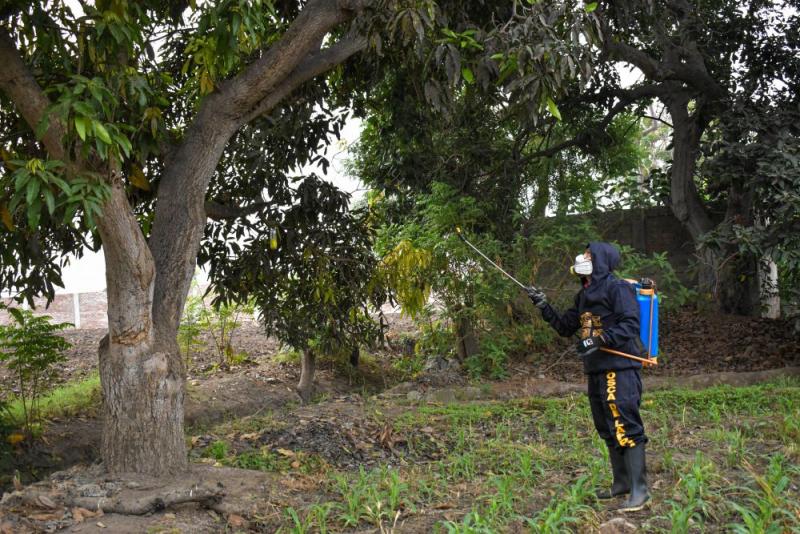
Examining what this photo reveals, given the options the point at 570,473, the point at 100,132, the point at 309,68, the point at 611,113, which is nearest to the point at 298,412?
the point at 570,473

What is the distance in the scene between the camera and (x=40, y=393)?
9.33 meters

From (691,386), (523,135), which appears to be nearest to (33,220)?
(691,386)

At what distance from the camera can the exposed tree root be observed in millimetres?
5773

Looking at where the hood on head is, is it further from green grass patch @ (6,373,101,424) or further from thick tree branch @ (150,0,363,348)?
green grass patch @ (6,373,101,424)

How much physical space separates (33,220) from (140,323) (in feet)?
5.11

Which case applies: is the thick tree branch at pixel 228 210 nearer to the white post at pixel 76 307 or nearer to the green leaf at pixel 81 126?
the green leaf at pixel 81 126

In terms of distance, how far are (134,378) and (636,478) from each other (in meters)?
3.60

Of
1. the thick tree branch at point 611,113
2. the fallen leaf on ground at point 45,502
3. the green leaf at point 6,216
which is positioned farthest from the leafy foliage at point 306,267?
the thick tree branch at point 611,113

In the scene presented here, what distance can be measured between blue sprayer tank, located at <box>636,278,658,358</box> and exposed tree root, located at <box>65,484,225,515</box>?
3090 mm

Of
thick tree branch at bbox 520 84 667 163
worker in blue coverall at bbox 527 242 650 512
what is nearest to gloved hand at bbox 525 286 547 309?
worker in blue coverall at bbox 527 242 650 512

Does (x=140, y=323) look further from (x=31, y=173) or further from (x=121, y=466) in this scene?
(x=31, y=173)

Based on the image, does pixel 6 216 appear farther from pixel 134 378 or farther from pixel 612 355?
pixel 612 355

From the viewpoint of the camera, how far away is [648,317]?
5.57 m

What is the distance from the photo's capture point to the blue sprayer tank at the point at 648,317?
219 inches
